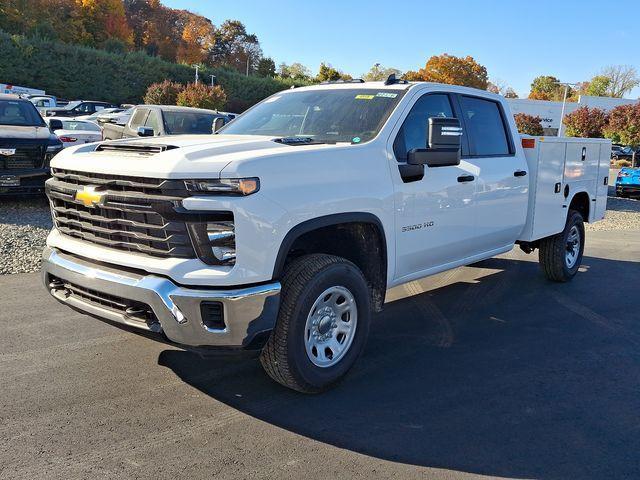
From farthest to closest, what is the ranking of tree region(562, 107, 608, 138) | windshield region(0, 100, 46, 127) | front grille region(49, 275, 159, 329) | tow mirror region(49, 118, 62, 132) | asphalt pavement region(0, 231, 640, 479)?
tree region(562, 107, 608, 138) → tow mirror region(49, 118, 62, 132) → windshield region(0, 100, 46, 127) → front grille region(49, 275, 159, 329) → asphalt pavement region(0, 231, 640, 479)

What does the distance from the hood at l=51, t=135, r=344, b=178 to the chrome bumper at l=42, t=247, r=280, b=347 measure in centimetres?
63

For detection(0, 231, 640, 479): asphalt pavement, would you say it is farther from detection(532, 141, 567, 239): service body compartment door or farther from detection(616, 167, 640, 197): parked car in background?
detection(616, 167, 640, 197): parked car in background

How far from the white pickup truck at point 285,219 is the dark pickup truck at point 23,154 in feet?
19.5

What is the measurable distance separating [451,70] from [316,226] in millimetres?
76082

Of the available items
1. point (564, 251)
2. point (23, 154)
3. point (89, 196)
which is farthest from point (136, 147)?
point (23, 154)

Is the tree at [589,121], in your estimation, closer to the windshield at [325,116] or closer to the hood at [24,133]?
the hood at [24,133]

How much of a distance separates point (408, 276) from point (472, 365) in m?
0.85

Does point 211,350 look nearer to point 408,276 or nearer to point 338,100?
point 408,276

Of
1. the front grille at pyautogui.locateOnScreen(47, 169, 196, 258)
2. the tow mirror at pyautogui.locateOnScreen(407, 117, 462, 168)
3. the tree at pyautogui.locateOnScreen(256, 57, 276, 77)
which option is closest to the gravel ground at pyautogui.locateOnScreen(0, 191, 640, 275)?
the front grille at pyautogui.locateOnScreen(47, 169, 196, 258)

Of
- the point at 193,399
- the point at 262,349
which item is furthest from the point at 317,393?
the point at 193,399

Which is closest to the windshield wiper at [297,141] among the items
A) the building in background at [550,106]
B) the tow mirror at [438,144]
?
the tow mirror at [438,144]

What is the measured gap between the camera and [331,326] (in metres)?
3.93

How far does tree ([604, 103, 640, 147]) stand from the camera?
24.3m

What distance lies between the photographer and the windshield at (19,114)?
10548mm
